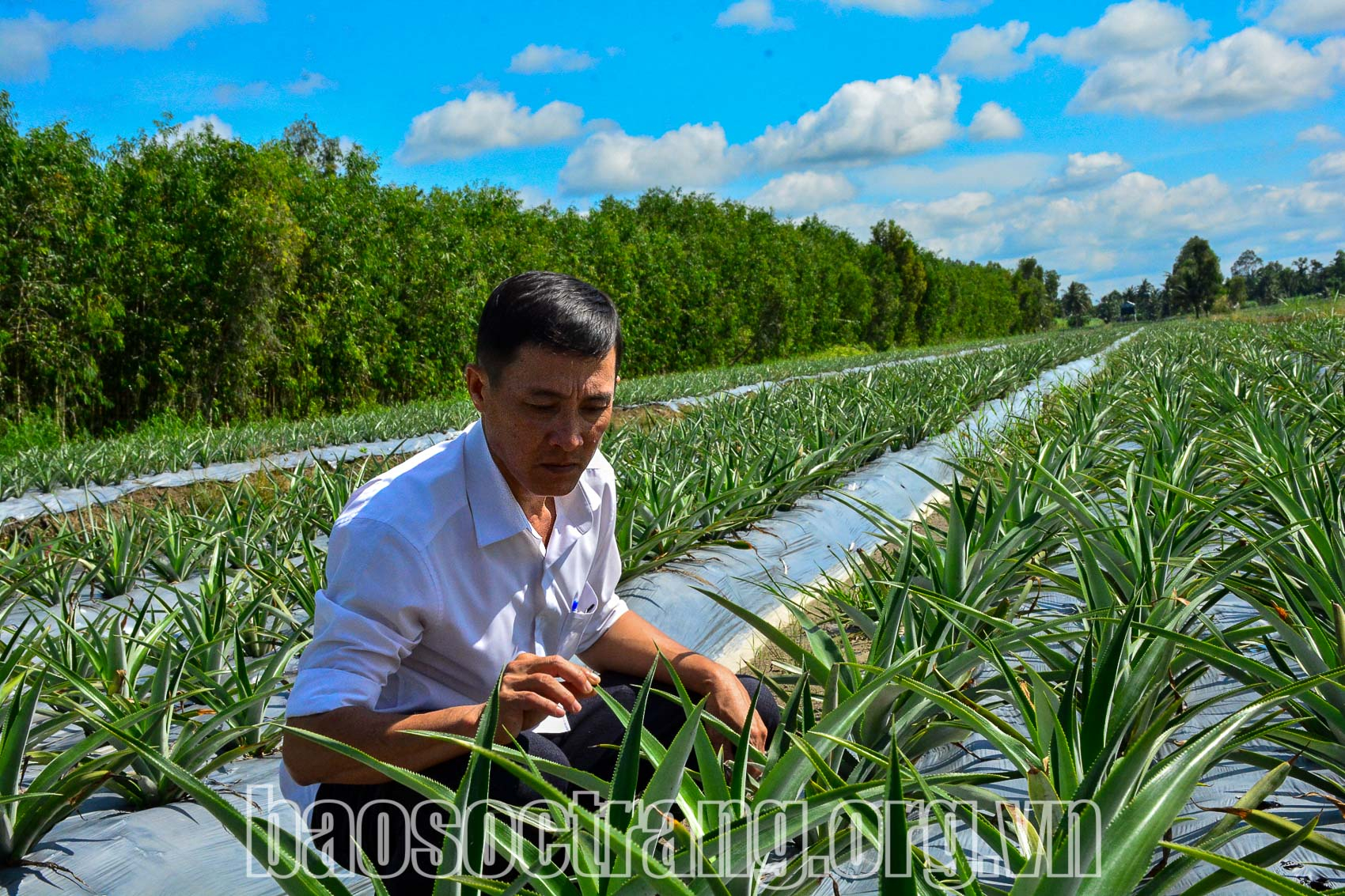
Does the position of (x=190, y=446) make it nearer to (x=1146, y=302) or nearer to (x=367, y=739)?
(x=367, y=739)

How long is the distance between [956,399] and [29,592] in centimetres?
434

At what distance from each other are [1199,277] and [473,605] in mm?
66897

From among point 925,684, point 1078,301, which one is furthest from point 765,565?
point 1078,301

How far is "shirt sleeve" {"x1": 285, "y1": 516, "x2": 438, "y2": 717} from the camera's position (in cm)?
122

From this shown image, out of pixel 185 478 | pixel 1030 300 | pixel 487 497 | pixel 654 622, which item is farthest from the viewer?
pixel 1030 300

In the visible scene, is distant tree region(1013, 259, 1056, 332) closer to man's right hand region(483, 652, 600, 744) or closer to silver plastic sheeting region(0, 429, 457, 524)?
silver plastic sheeting region(0, 429, 457, 524)

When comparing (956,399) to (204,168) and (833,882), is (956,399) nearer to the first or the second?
(833,882)

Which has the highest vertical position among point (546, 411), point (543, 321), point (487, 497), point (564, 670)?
point (543, 321)

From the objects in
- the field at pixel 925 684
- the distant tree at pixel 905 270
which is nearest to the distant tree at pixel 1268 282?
the distant tree at pixel 905 270

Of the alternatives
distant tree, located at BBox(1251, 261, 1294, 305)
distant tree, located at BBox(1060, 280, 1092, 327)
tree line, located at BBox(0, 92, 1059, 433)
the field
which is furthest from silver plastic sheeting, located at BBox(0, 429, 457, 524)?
distant tree, located at BBox(1060, 280, 1092, 327)

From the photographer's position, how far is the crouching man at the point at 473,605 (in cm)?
123

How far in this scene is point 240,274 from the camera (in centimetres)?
1008

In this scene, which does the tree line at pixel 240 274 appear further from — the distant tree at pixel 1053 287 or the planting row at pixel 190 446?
the distant tree at pixel 1053 287

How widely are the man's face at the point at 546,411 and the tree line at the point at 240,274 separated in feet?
28.1
